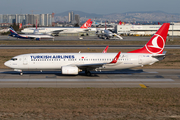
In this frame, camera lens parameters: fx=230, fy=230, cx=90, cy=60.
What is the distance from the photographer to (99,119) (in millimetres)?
16141

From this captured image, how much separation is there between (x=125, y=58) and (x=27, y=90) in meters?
15.5

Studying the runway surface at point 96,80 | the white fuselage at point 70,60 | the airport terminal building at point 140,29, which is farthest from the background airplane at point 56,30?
the white fuselage at point 70,60

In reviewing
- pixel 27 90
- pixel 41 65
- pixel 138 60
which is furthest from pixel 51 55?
pixel 138 60

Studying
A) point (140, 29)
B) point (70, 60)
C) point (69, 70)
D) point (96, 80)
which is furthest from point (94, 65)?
point (140, 29)

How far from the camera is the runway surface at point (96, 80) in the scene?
92.0ft

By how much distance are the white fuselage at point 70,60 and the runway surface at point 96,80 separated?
1479 millimetres

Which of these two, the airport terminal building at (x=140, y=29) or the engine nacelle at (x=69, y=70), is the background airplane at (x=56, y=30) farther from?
the engine nacelle at (x=69, y=70)

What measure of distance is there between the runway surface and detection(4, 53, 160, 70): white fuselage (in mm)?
1479

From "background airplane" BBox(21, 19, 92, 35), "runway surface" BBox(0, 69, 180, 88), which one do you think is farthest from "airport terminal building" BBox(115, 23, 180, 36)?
"runway surface" BBox(0, 69, 180, 88)

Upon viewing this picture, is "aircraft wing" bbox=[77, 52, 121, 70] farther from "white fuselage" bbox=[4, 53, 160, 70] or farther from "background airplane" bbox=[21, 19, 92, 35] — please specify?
"background airplane" bbox=[21, 19, 92, 35]

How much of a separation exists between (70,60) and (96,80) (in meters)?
5.23

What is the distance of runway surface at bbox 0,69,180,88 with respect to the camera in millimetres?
28047

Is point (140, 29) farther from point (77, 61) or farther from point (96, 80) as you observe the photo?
point (96, 80)

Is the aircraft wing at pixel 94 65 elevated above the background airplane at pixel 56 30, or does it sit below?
below
